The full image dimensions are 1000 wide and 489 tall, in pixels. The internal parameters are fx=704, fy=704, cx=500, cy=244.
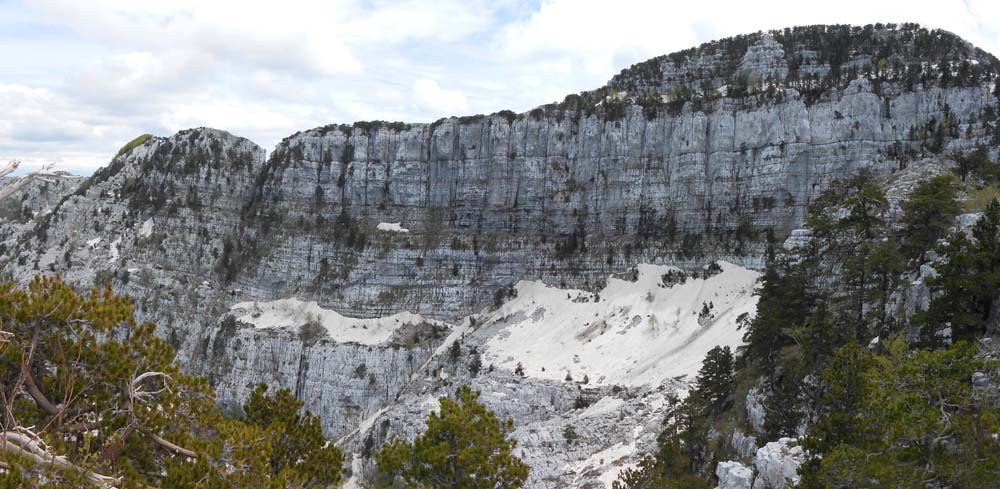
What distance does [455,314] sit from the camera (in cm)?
6519

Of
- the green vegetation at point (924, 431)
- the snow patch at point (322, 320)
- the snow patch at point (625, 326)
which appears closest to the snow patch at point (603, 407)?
the snow patch at point (625, 326)

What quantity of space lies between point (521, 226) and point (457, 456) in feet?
169

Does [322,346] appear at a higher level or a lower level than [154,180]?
lower

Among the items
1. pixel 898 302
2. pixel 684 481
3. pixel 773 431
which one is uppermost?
pixel 898 302

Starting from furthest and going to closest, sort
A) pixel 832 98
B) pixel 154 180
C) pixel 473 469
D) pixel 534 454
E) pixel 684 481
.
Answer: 1. pixel 154 180
2. pixel 832 98
3. pixel 534 454
4. pixel 684 481
5. pixel 473 469

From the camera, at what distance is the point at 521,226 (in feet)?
221

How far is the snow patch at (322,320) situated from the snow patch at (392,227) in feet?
28.4

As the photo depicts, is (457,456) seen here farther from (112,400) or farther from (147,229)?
(147,229)

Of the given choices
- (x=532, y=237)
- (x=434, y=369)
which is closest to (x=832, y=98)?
(x=532, y=237)

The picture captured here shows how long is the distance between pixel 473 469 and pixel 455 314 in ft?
161

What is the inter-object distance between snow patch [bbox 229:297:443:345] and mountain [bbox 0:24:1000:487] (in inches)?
10.4

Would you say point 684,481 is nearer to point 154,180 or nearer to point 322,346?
point 322,346

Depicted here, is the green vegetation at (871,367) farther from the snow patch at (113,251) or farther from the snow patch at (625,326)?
the snow patch at (113,251)

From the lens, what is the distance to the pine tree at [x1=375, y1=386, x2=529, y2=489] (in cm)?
1633
